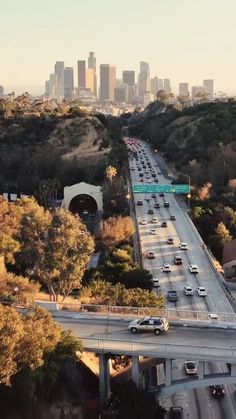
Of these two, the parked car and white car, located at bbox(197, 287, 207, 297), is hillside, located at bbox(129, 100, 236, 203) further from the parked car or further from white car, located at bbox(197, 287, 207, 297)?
white car, located at bbox(197, 287, 207, 297)

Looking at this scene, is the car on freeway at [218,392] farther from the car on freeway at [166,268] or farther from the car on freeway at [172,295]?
the car on freeway at [166,268]

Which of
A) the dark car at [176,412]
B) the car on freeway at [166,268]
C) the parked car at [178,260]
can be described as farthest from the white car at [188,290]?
the dark car at [176,412]

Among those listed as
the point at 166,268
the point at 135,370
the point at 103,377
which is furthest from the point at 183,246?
the point at 103,377

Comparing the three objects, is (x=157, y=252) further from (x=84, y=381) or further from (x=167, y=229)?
(x=84, y=381)

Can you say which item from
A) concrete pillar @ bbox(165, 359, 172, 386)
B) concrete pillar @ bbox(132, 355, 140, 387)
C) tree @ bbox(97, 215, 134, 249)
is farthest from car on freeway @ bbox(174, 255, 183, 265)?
concrete pillar @ bbox(165, 359, 172, 386)

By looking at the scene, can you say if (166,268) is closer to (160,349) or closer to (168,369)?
(160,349)

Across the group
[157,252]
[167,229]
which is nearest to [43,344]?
[157,252]

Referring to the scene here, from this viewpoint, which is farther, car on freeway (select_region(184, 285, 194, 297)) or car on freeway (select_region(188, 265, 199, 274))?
car on freeway (select_region(188, 265, 199, 274))
